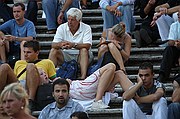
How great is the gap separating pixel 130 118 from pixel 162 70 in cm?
185

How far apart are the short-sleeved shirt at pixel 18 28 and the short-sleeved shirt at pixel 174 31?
2.40 m

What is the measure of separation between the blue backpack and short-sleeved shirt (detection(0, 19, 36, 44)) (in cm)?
123

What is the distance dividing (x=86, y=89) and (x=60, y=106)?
3.97 feet

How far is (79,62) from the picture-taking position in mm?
12852

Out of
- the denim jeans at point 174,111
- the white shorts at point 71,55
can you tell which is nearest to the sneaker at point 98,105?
the denim jeans at point 174,111

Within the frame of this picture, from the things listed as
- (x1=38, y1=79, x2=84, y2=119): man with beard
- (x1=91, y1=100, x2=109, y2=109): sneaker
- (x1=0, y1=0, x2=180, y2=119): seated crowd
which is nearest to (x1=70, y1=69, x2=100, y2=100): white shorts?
(x1=0, y1=0, x2=180, y2=119): seated crowd

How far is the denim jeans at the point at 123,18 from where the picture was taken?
14.1 meters

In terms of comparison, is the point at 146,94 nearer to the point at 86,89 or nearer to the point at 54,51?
the point at 86,89

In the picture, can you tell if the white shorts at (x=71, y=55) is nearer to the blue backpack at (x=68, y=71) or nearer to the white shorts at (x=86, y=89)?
the blue backpack at (x=68, y=71)

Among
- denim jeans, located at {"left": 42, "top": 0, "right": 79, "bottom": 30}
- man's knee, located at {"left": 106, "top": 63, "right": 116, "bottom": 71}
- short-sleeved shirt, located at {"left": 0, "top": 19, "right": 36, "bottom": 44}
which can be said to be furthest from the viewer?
denim jeans, located at {"left": 42, "top": 0, "right": 79, "bottom": 30}

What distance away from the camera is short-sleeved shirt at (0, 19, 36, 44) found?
Result: 13.5 metres

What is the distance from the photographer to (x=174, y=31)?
1327 cm

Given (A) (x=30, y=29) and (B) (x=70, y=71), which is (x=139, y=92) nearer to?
(B) (x=70, y=71)

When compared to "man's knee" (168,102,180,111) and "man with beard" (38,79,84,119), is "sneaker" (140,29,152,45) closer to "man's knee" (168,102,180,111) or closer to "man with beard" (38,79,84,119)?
"man's knee" (168,102,180,111)
